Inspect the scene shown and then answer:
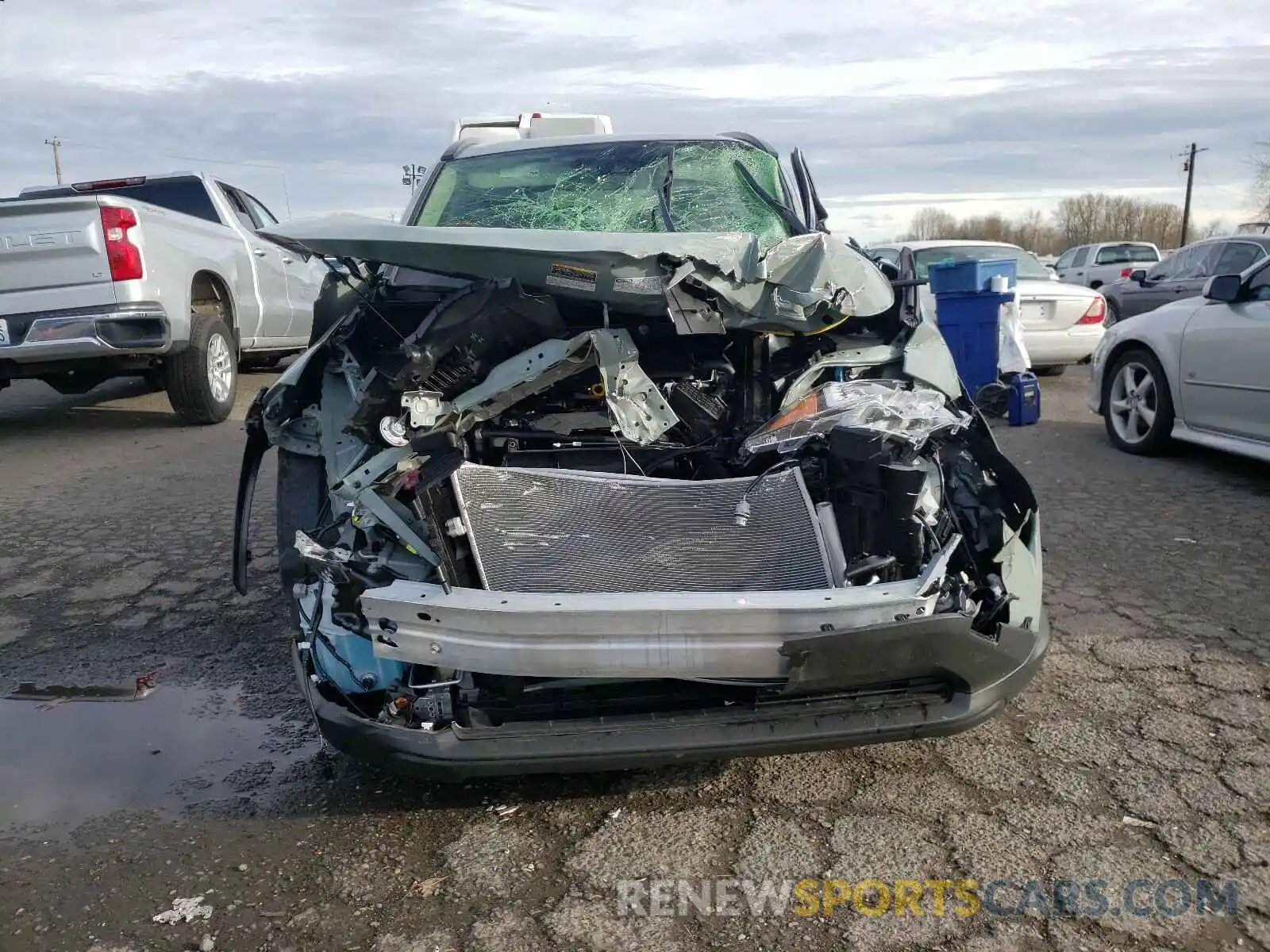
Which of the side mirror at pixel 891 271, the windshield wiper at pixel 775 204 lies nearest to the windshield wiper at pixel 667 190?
the windshield wiper at pixel 775 204

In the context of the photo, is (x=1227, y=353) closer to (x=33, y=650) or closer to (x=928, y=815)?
(x=928, y=815)

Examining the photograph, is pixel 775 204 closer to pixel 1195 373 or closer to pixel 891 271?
pixel 891 271

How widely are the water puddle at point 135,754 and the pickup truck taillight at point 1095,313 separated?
9.01m

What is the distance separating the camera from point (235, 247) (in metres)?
8.86

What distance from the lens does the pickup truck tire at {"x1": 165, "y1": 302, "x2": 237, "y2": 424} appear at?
26.1 feet

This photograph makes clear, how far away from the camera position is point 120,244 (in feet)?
22.8

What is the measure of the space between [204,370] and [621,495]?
20.8 feet

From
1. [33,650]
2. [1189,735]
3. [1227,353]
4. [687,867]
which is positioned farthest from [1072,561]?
[33,650]

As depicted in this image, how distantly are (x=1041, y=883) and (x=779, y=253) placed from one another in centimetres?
195

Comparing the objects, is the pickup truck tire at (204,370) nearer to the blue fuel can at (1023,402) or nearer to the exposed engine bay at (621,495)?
the exposed engine bay at (621,495)

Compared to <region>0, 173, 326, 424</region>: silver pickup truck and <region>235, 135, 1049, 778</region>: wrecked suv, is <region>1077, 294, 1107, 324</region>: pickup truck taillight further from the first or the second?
<region>0, 173, 326, 424</region>: silver pickup truck

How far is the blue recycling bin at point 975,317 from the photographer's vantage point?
27.3ft

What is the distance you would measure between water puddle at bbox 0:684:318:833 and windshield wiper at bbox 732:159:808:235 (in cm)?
294

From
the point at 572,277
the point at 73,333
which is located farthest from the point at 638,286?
the point at 73,333
